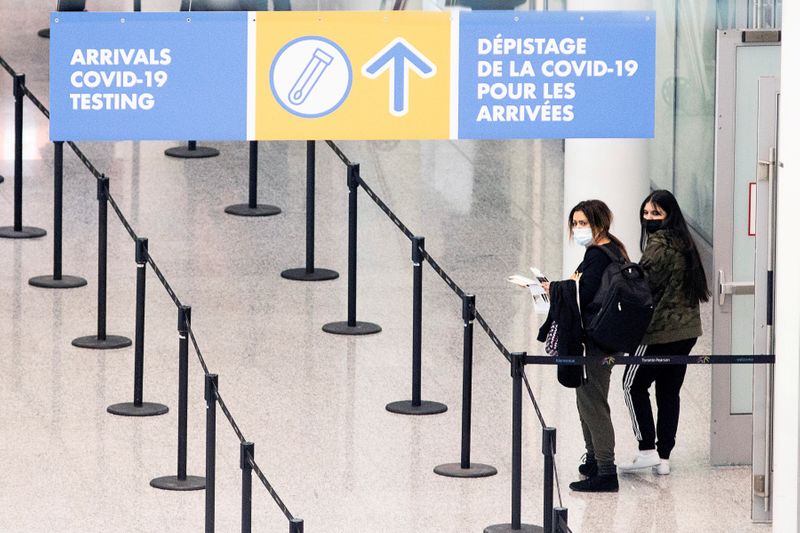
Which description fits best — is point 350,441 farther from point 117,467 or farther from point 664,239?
point 664,239

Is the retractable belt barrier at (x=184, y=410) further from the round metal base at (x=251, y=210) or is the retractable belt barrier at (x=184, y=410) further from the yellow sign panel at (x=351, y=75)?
the round metal base at (x=251, y=210)

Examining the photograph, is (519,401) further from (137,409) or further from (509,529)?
(137,409)

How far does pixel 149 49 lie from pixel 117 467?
85.0 inches

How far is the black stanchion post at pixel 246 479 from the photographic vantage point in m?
7.80

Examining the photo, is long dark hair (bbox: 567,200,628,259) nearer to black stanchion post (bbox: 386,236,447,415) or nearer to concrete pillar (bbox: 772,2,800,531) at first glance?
black stanchion post (bbox: 386,236,447,415)

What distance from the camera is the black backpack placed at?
9383 mm

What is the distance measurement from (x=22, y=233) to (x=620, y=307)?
6147 mm

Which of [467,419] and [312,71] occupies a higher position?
[312,71]

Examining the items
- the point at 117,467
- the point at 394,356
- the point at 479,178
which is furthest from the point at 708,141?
the point at 117,467

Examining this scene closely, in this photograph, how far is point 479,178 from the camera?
638 inches

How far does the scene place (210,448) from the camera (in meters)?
8.73

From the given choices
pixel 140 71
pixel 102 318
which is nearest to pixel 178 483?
pixel 140 71

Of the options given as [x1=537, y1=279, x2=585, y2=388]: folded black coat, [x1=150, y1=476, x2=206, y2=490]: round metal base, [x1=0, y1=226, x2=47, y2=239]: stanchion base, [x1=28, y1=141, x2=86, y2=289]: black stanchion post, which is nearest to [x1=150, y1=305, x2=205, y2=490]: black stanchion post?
[x1=150, y1=476, x2=206, y2=490]: round metal base

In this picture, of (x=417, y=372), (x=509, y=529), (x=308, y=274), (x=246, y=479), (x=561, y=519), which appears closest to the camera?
(x=561, y=519)
